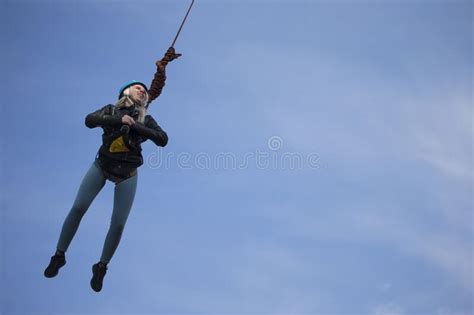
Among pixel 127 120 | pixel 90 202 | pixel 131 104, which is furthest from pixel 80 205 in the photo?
pixel 131 104

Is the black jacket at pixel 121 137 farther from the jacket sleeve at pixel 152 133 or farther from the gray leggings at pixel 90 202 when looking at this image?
the gray leggings at pixel 90 202

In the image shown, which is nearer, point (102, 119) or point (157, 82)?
point (102, 119)

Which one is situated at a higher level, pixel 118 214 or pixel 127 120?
pixel 127 120

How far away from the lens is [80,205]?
10.0 metres

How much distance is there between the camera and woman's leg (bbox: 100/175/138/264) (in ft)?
33.3

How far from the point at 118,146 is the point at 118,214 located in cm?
108

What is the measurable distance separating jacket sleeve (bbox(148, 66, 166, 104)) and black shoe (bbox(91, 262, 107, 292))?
2738 mm

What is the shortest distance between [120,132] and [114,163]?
522 mm

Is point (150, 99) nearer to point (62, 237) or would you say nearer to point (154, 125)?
point (154, 125)

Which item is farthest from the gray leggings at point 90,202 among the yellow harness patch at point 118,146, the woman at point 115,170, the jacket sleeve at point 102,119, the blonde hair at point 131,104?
the blonde hair at point 131,104

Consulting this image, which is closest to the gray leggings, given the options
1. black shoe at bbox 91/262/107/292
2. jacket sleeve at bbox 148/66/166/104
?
black shoe at bbox 91/262/107/292

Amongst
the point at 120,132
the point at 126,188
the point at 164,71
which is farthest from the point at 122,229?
the point at 164,71

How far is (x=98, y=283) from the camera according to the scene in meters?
10.1

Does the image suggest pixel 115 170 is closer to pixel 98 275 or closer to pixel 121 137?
pixel 121 137
